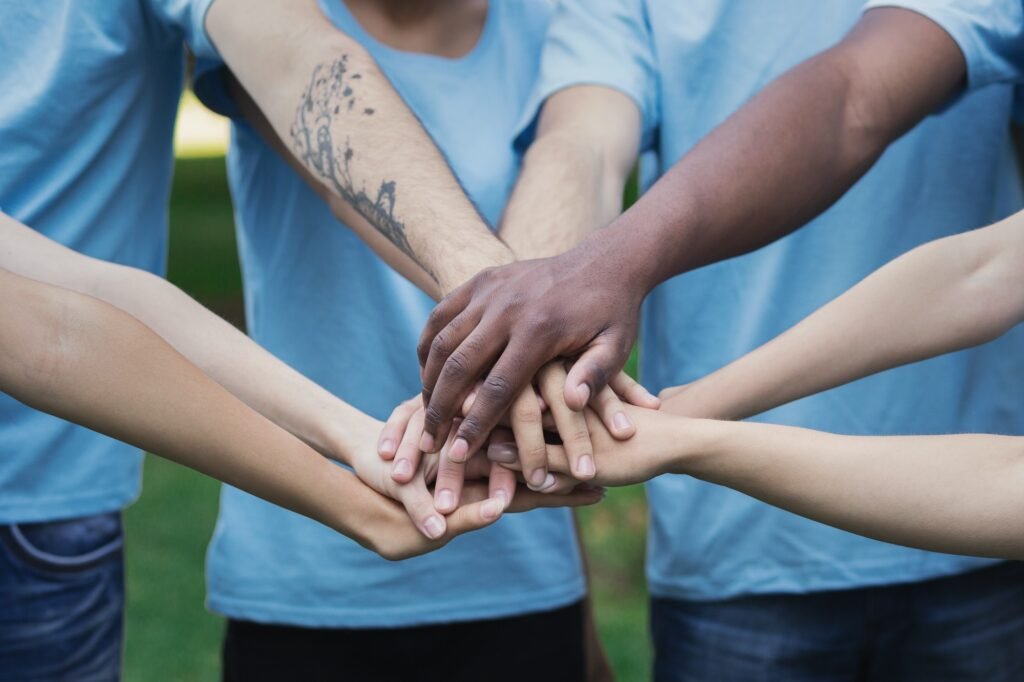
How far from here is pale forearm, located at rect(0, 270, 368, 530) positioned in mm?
1743

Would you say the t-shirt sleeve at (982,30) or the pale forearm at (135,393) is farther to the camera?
the t-shirt sleeve at (982,30)

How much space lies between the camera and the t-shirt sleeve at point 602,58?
7.74 ft

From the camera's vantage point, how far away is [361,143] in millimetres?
2184

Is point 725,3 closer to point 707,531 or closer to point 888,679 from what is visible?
point 707,531

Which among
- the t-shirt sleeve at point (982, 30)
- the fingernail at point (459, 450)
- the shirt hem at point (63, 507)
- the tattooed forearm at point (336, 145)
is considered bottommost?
the shirt hem at point (63, 507)

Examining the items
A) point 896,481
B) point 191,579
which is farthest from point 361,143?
point 191,579

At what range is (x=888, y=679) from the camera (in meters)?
2.36

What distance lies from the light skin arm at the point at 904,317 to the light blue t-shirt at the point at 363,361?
1.72 ft

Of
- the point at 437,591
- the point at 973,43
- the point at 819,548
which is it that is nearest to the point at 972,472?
the point at 819,548

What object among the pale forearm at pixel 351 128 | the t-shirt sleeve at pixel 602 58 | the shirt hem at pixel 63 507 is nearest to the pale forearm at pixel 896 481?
the pale forearm at pixel 351 128

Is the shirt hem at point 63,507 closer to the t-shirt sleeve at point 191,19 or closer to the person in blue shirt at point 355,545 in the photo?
the person in blue shirt at point 355,545

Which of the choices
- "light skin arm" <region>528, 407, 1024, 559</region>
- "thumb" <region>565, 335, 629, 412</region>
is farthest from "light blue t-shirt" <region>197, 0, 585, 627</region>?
"light skin arm" <region>528, 407, 1024, 559</region>

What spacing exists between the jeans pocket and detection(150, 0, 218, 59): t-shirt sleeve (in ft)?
2.57

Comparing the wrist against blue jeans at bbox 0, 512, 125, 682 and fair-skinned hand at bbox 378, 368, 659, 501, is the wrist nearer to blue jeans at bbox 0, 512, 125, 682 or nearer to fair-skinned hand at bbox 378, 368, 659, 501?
fair-skinned hand at bbox 378, 368, 659, 501
